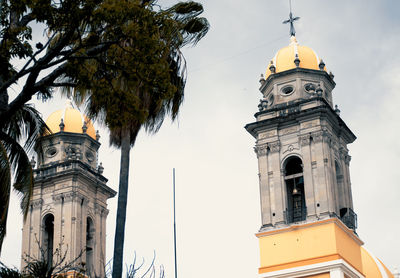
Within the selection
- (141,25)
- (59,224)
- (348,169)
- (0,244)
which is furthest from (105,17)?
(59,224)

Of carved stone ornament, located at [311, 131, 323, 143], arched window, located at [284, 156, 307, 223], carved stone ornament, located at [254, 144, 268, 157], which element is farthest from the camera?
carved stone ornament, located at [254, 144, 268, 157]

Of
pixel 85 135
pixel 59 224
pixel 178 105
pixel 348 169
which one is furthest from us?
pixel 85 135

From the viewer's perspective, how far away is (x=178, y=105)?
17078 mm

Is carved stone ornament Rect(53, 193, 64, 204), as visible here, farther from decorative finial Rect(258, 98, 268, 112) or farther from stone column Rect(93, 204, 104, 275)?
decorative finial Rect(258, 98, 268, 112)

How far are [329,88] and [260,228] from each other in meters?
8.40

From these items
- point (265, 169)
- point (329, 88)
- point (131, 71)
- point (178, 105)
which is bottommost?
point (131, 71)

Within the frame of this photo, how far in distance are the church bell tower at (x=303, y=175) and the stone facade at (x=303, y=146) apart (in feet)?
0.12

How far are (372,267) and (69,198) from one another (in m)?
15.7

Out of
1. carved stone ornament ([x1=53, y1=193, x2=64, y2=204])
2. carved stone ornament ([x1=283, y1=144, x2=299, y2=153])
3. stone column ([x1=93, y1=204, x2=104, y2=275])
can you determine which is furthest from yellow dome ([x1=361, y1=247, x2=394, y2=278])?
carved stone ornament ([x1=53, y1=193, x2=64, y2=204])

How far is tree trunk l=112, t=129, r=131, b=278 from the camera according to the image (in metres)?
15.2

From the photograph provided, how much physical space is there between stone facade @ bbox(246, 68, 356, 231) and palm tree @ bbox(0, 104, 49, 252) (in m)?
23.0

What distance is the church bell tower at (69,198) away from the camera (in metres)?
44.2

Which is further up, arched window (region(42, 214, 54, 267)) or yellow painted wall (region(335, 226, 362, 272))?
arched window (region(42, 214, 54, 267))

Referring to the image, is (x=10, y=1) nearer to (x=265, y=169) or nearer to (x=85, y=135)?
(x=265, y=169)
